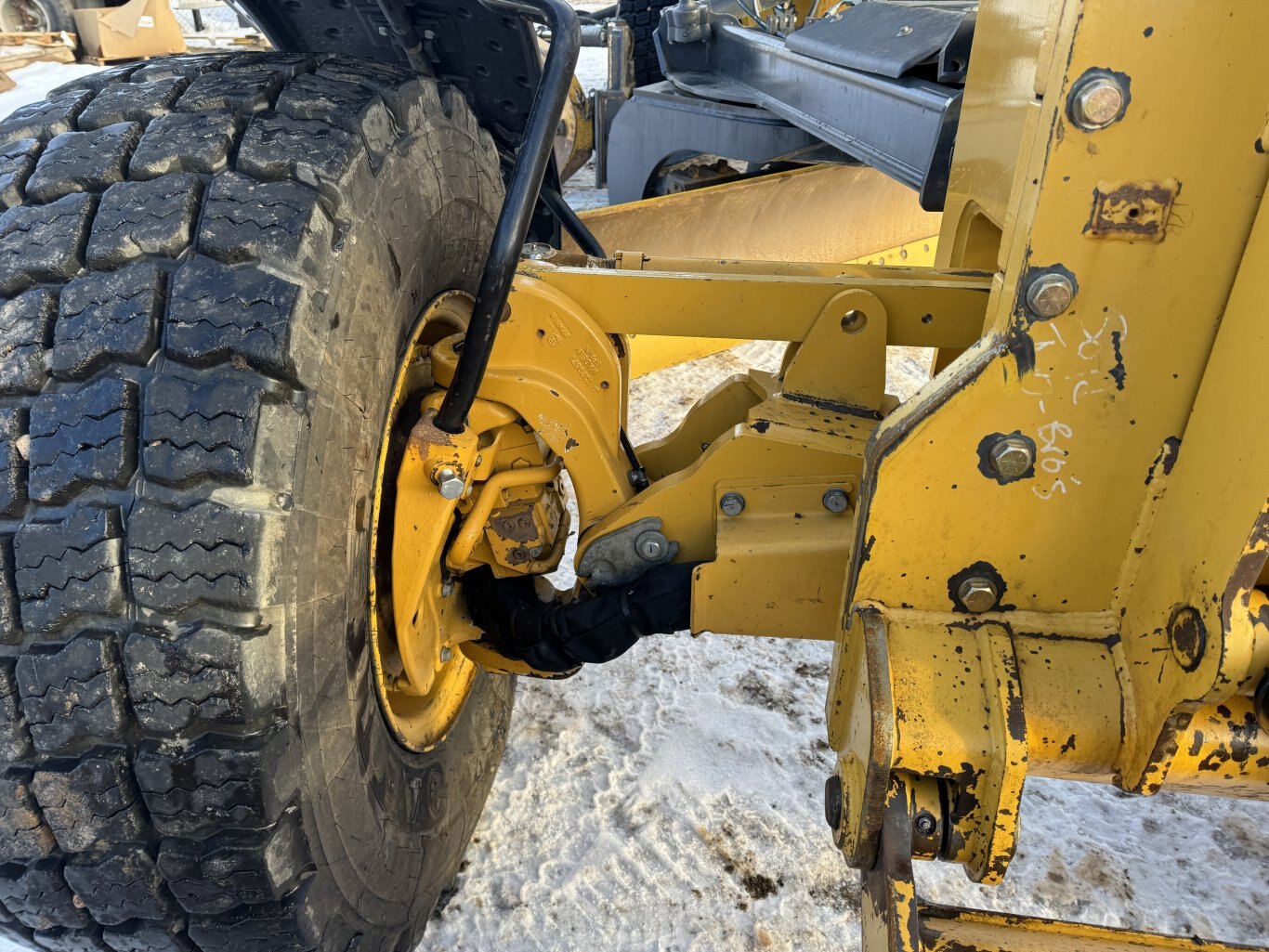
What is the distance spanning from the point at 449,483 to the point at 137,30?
1091 cm

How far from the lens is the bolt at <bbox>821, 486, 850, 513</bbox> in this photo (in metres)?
1.58

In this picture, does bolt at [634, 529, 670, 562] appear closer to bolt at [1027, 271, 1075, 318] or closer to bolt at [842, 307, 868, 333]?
bolt at [842, 307, 868, 333]

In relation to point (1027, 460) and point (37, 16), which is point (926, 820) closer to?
point (1027, 460)

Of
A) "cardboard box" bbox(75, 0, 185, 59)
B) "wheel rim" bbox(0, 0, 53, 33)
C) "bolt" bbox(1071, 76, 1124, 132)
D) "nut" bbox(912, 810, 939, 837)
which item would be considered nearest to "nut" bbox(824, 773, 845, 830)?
"nut" bbox(912, 810, 939, 837)

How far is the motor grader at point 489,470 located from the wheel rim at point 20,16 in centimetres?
1279

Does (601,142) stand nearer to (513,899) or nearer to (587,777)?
(587,777)

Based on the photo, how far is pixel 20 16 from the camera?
1109 cm

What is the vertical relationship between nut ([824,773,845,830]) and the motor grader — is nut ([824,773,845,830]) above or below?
below

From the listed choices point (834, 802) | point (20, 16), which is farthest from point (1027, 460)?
point (20, 16)

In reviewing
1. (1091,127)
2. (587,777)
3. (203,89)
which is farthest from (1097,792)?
(203,89)

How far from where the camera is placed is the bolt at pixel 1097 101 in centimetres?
95

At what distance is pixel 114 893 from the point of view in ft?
3.75

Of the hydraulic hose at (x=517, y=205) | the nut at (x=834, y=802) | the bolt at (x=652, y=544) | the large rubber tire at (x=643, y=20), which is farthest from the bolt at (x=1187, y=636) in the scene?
the large rubber tire at (x=643, y=20)

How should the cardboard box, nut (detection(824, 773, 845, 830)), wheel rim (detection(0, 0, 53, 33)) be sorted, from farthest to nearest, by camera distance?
wheel rim (detection(0, 0, 53, 33)) < the cardboard box < nut (detection(824, 773, 845, 830))
